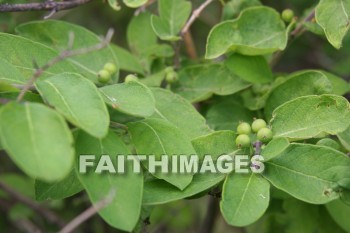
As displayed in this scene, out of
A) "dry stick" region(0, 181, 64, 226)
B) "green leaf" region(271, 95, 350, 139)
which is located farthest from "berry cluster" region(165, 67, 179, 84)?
"dry stick" region(0, 181, 64, 226)

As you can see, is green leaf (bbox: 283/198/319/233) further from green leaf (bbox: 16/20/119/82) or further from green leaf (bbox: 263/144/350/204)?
green leaf (bbox: 16/20/119/82)

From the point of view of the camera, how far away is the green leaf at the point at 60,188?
1.55m

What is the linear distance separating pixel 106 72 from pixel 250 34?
1.44ft

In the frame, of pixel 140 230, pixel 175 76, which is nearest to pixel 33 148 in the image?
pixel 140 230

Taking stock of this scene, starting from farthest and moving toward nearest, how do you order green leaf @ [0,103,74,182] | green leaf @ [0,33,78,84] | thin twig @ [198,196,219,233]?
thin twig @ [198,196,219,233]
green leaf @ [0,33,78,84]
green leaf @ [0,103,74,182]

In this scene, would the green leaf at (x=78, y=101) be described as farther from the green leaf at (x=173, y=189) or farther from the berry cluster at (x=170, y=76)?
the berry cluster at (x=170, y=76)

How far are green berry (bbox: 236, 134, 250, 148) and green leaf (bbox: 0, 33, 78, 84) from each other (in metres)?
0.49

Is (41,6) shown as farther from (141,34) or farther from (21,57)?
(141,34)

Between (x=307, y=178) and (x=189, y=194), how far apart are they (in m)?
0.28

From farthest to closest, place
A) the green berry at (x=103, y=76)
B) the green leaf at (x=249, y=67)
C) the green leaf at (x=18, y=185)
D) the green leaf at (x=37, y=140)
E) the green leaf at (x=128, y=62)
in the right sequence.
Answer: the green leaf at (x=18, y=185), the green leaf at (x=128, y=62), the green leaf at (x=249, y=67), the green berry at (x=103, y=76), the green leaf at (x=37, y=140)

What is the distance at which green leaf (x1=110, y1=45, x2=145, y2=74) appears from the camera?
212 centimetres

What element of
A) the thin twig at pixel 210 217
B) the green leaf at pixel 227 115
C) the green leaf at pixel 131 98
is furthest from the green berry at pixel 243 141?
the thin twig at pixel 210 217

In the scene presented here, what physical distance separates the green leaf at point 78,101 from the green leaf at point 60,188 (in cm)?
24

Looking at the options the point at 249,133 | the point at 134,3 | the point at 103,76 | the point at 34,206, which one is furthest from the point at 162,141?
the point at 34,206
